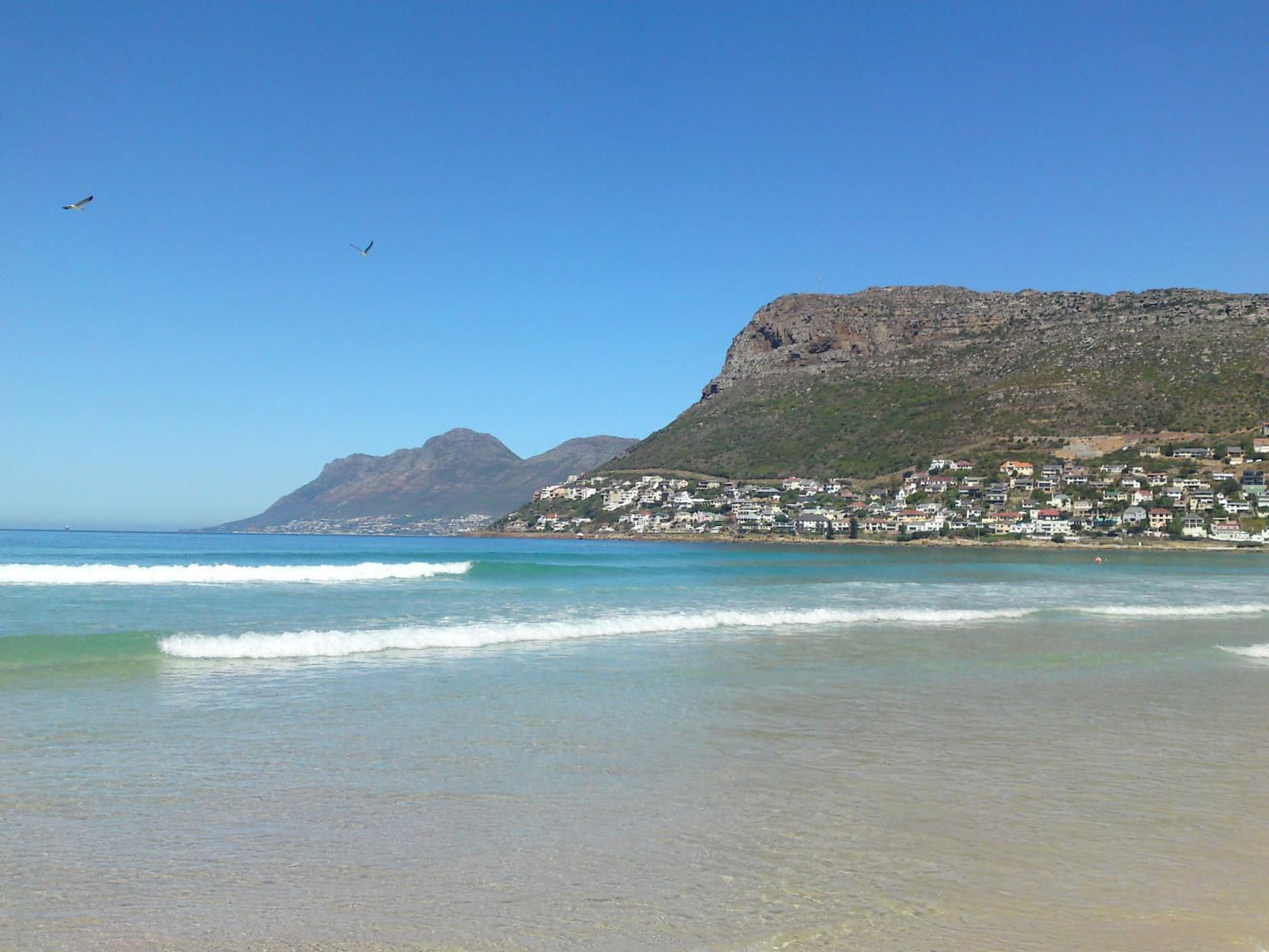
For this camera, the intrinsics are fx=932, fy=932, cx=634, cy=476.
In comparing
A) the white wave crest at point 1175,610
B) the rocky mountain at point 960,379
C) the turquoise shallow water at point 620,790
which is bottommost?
the white wave crest at point 1175,610

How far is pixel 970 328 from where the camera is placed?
117 m

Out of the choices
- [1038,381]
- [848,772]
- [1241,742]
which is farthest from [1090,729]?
[1038,381]

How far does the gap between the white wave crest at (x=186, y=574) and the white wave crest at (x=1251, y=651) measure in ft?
82.6

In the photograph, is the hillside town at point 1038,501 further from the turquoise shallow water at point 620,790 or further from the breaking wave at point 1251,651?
the turquoise shallow water at point 620,790

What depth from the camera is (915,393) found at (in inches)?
4257

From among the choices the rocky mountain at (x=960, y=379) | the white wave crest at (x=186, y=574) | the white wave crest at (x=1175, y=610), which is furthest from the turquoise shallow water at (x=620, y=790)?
the rocky mountain at (x=960, y=379)

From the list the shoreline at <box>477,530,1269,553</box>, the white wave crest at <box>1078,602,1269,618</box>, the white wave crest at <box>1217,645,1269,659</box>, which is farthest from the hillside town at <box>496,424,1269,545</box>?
the white wave crest at <box>1217,645,1269,659</box>

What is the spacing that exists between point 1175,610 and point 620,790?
867 inches

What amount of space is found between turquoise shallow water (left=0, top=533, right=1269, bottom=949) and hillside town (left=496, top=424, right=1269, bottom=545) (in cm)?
7164

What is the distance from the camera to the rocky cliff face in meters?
97.5

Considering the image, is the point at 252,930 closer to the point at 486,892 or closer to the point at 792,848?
the point at 486,892

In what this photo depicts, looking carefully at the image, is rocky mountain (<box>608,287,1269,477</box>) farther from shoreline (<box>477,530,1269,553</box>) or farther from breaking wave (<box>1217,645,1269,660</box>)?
breaking wave (<box>1217,645,1269,660</box>)

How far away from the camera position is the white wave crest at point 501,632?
14.5 metres

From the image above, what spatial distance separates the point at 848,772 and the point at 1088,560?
60.7 m
